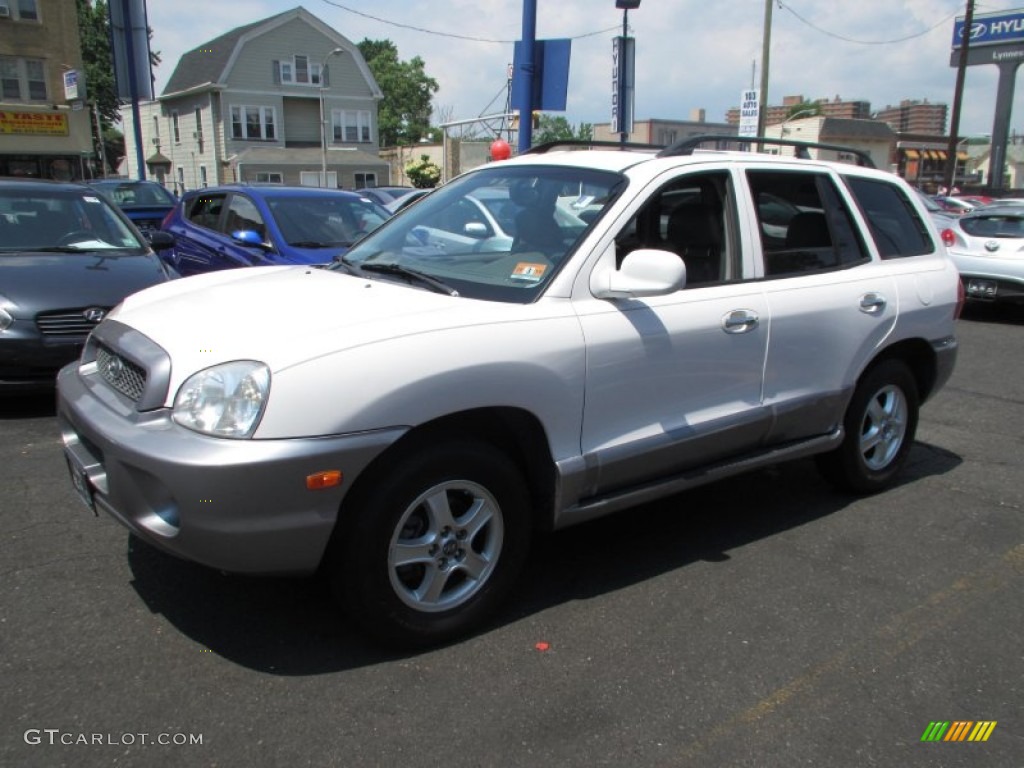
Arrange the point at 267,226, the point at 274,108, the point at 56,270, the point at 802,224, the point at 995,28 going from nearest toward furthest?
the point at 802,224
the point at 56,270
the point at 267,226
the point at 995,28
the point at 274,108

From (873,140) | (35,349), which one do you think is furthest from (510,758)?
(873,140)

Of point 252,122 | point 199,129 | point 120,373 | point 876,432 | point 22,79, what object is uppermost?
point 22,79

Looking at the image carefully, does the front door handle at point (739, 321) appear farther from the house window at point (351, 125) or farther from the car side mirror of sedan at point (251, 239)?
the house window at point (351, 125)

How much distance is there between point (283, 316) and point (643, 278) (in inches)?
53.1

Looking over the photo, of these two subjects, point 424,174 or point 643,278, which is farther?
point 424,174

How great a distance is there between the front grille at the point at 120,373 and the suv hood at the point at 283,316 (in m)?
0.13

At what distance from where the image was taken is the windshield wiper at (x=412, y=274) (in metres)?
3.36

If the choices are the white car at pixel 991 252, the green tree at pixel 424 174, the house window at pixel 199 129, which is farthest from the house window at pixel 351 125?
the white car at pixel 991 252

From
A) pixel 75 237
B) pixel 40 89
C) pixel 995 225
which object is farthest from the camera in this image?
pixel 40 89

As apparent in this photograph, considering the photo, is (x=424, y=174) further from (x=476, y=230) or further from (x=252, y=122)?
(x=476, y=230)

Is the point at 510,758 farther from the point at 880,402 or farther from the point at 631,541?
the point at 880,402

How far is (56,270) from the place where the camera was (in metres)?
6.11

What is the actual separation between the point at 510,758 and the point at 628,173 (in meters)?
2.38

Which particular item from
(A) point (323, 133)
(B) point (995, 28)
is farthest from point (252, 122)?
(B) point (995, 28)
